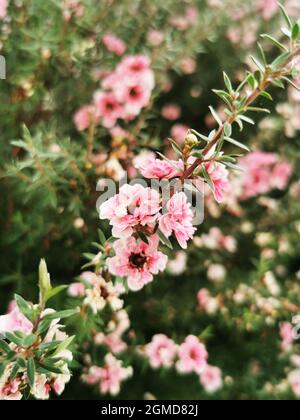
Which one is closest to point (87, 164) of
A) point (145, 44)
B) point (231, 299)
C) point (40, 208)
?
point (40, 208)

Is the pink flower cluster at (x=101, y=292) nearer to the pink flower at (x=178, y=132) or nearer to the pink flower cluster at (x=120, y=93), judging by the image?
the pink flower cluster at (x=120, y=93)

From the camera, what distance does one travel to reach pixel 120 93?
61.9 inches

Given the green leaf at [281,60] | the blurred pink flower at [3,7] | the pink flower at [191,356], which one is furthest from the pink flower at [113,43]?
the pink flower at [191,356]

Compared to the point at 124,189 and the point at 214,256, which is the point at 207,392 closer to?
the point at 214,256

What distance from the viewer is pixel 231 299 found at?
183 cm

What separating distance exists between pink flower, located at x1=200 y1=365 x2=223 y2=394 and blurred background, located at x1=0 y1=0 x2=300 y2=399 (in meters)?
0.03

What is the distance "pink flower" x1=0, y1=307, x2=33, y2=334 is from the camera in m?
0.85

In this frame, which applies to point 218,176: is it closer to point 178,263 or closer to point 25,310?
point 25,310

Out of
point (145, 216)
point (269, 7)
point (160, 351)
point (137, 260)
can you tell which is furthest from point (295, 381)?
point (269, 7)

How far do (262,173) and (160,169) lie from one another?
1.23 metres

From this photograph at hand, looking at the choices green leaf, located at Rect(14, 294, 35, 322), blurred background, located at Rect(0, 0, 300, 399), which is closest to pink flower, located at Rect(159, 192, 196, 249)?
green leaf, located at Rect(14, 294, 35, 322)

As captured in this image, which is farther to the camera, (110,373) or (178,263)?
(178,263)

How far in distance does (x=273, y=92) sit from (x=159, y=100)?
1.63 ft

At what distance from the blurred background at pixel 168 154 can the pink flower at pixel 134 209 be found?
0.50m
